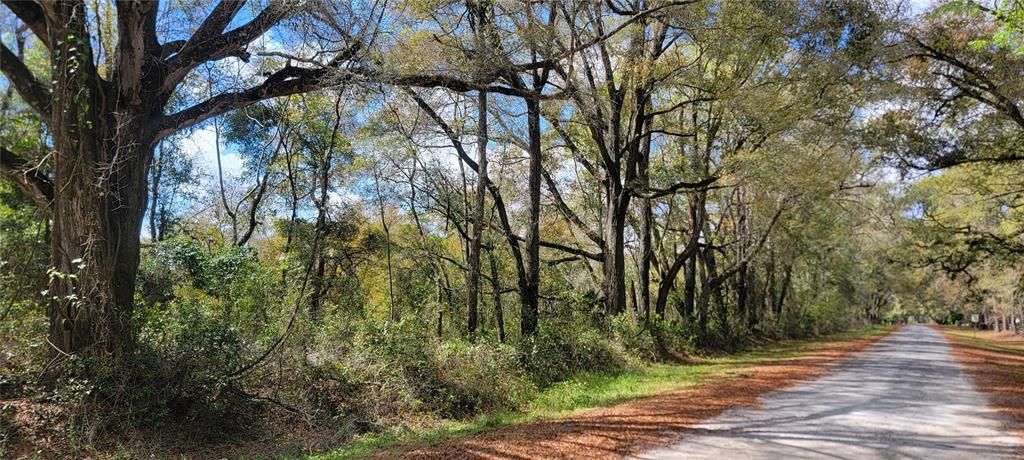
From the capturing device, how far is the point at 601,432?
22.7 feet

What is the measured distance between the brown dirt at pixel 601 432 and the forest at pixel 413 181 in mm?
2214

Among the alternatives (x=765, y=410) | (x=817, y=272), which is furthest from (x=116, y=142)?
(x=817, y=272)

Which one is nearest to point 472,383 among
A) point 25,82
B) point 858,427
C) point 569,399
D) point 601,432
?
point 569,399

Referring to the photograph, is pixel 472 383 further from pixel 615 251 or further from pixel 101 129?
pixel 615 251

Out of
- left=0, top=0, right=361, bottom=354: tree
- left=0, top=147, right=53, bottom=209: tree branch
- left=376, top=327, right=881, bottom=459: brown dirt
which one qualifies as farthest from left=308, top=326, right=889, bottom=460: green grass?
left=0, top=147, right=53, bottom=209: tree branch

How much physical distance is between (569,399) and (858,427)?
4.60m

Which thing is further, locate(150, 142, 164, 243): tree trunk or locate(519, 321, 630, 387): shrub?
locate(150, 142, 164, 243): tree trunk

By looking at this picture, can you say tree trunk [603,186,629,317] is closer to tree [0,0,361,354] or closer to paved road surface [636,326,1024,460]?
paved road surface [636,326,1024,460]

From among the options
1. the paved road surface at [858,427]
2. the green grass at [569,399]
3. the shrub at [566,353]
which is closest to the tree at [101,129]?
the green grass at [569,399]

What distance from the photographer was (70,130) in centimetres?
664

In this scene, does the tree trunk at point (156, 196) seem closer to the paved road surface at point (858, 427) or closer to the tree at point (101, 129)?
the tree at point (101, 129)

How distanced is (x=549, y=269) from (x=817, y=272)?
30.2 metres

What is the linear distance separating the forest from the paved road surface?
14.1ft

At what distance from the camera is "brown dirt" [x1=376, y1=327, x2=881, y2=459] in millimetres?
6012
